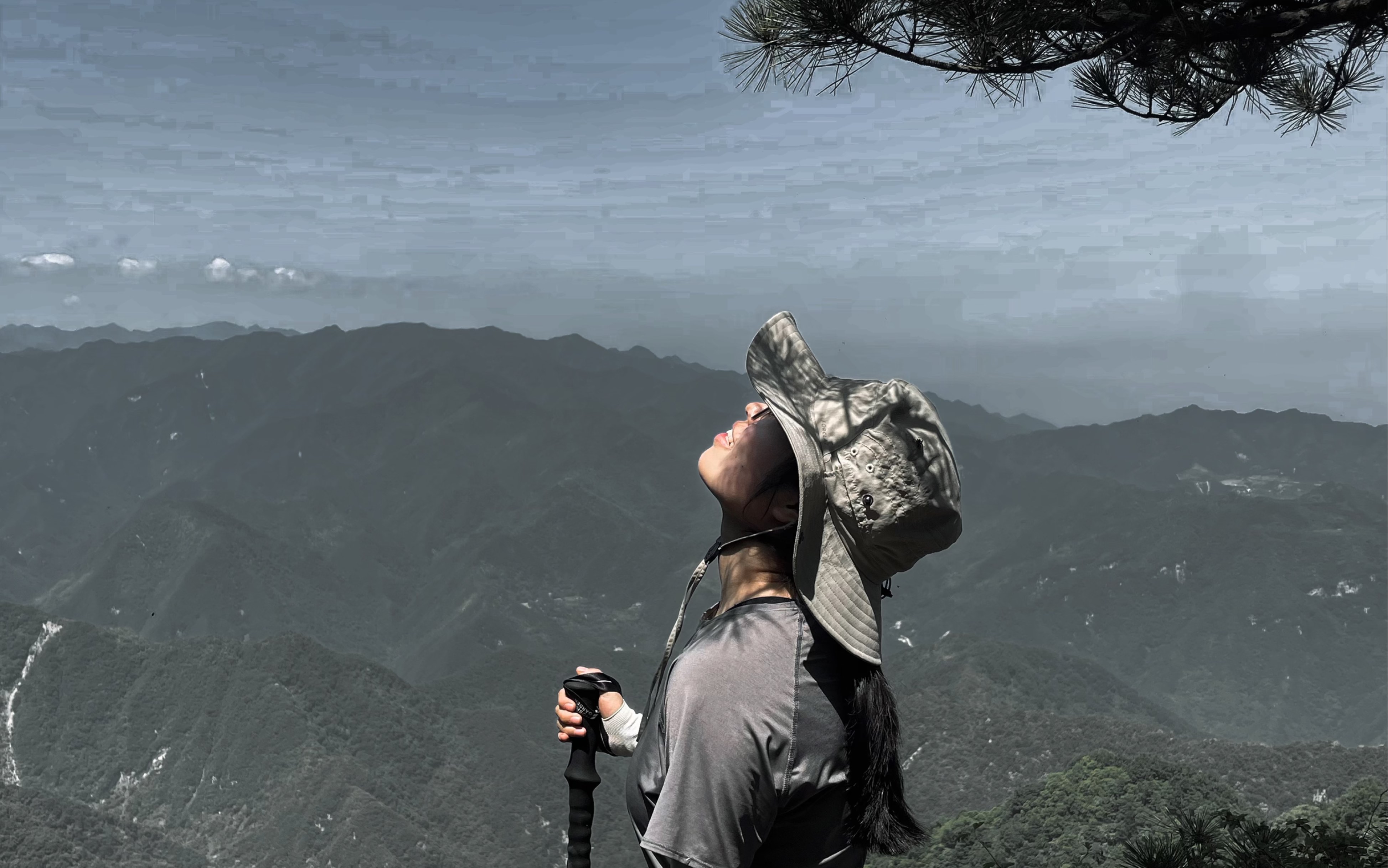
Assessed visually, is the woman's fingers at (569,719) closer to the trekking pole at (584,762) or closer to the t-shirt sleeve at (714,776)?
the trekking pole at (584,762)

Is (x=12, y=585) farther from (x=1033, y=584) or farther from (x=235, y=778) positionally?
(x=1033, y=584)

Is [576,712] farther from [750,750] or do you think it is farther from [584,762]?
[750,750]

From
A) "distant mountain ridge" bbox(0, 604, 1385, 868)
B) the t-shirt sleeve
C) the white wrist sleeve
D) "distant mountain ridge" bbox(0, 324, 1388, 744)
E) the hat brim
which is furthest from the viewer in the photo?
"distant mountain ridge" bbox(0, 324, 1388, 744)

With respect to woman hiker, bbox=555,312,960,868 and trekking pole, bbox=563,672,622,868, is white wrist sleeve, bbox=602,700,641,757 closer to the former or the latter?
trekking pole, bbox=563,672,622,868

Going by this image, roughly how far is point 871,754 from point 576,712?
0.67 metres

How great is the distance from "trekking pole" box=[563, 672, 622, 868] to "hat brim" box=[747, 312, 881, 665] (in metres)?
0.57

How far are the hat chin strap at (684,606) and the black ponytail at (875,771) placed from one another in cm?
30

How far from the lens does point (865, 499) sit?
1892 mm

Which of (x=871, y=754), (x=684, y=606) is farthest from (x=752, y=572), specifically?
(x=871, y=754)

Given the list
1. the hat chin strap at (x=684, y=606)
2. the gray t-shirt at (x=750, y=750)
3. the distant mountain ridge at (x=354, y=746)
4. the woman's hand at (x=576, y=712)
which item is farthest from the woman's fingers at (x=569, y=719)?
the distant mountain ridge at (x=354, y=746)

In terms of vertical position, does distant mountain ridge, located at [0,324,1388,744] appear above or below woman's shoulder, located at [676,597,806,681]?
below

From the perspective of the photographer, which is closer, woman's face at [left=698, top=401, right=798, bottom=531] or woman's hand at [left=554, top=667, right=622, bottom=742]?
woman's face at [left=698, top=401, right=798, bottom=531]

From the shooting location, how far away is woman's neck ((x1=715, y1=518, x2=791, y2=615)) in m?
1.99

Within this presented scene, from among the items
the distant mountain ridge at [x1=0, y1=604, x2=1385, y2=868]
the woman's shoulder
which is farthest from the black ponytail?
the distant mountain ridge at [x1=0, y1=604, x2=1385, y2=868]
